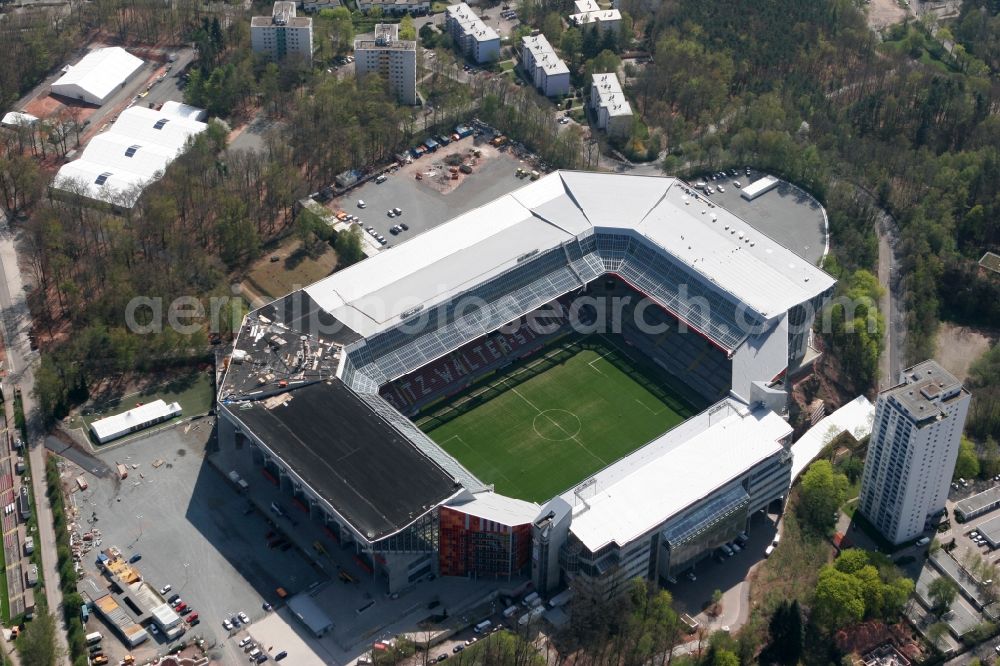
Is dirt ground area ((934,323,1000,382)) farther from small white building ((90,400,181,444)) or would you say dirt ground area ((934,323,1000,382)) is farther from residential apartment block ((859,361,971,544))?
small white building ((90,400,181,444))

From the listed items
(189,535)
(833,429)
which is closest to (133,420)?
(189,535)

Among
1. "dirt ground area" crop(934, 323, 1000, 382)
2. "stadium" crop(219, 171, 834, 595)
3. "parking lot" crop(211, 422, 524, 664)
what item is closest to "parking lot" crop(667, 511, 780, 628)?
"stadium" crop(219, 171, 834, 595)

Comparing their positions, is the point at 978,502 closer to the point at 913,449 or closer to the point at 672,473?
the point at 913,449

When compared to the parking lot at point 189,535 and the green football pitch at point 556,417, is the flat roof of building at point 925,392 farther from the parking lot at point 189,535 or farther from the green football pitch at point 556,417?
the parking lot at point 189,535

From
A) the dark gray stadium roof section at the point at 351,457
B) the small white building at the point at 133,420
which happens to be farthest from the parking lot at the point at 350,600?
the small white building at the point at 133,420

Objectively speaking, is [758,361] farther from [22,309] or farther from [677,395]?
[22,309]
